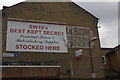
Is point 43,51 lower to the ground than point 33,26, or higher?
lower

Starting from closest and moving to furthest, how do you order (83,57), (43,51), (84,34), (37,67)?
1. (37,67)
2. (43,51)
3. (83,57)
4. (84,34)

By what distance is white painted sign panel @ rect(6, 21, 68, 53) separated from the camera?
70.2 ft

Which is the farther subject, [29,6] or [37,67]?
[29,6]

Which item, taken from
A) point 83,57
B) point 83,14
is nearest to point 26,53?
point 83,57

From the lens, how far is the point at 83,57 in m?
23.7

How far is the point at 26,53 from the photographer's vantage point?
2125 centimetres

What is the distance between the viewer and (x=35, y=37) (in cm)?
2258

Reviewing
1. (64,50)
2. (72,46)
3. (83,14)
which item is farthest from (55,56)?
(83,14)

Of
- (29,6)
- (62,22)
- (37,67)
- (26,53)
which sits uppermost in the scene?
(29,6)

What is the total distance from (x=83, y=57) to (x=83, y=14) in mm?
7335

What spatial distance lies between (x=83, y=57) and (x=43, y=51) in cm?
613

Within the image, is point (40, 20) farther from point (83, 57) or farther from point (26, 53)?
point (83, 57)

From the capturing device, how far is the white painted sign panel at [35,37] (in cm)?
2141

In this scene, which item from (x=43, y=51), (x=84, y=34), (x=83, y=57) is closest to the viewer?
(x=43, y=51)
